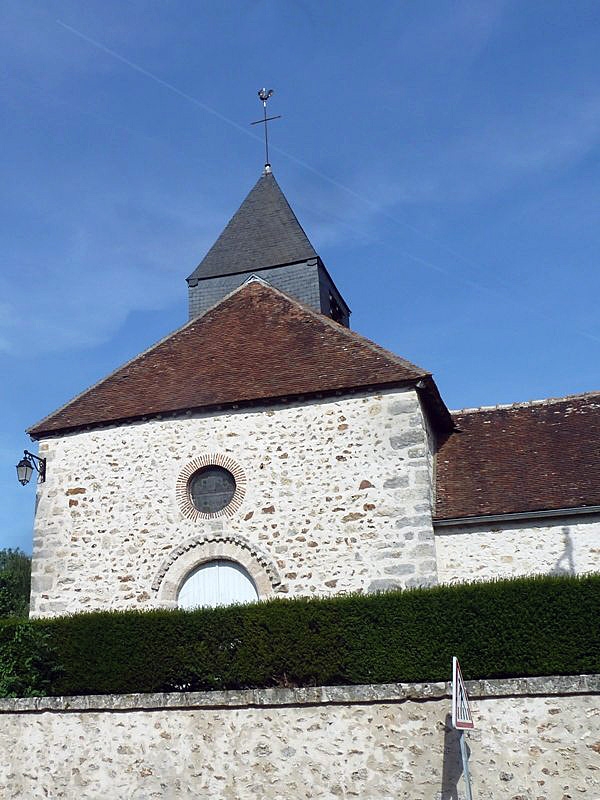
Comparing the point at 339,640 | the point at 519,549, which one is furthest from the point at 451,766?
the point at 519,549

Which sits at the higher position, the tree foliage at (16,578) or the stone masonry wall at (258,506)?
the tree foliage at (16,578)

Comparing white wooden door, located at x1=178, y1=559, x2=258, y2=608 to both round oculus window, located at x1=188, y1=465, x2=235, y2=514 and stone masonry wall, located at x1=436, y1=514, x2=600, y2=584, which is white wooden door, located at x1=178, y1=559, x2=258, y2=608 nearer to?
Result: round oculus window, located at x1=188, y1=465, x2=235, y2=514

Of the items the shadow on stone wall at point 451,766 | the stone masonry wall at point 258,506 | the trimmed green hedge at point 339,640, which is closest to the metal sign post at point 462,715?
the shadow on stone wall at point 451,766

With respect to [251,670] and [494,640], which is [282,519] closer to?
[251,670]

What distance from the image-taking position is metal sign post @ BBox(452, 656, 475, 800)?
687 centimetres

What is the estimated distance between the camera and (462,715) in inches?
276

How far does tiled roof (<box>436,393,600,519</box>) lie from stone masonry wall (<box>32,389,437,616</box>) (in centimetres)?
121

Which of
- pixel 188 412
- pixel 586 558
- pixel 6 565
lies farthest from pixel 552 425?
pixel 6 565

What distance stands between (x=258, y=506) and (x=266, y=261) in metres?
6.61

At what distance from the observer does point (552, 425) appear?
14078mm

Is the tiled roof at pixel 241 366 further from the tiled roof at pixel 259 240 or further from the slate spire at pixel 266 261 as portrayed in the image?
the tiled roof at pixel 259 240

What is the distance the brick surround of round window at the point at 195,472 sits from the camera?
1257cm

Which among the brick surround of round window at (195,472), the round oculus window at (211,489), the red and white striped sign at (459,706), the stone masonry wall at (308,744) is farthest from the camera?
the round oculus window at (211,489)

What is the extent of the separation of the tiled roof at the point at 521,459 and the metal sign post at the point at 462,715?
5.08 metres
